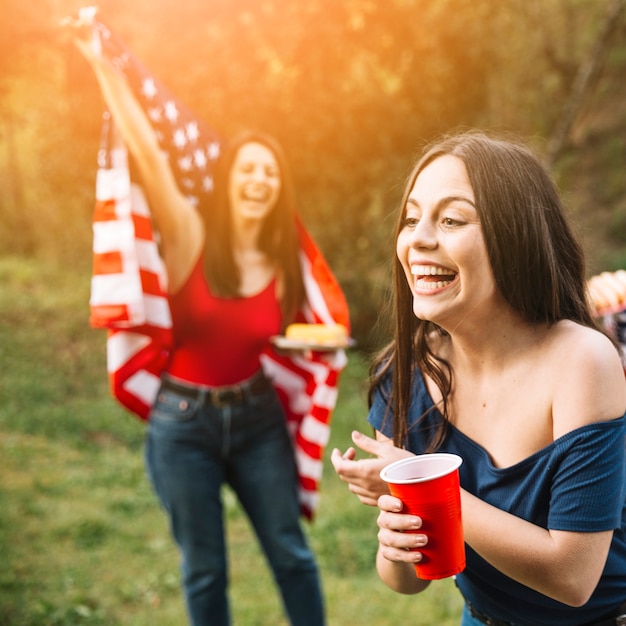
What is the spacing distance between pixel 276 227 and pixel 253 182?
0.86 feet

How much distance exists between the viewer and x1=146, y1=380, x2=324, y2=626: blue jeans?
3.05 metres

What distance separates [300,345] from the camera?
3256 mm

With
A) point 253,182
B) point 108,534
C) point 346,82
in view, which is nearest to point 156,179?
point 253,182

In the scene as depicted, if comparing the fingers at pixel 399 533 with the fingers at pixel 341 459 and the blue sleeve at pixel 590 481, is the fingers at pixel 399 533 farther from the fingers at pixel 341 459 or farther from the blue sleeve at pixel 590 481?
the blue sleeve at pixel 590 481

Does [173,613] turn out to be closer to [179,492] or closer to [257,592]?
[257,592]

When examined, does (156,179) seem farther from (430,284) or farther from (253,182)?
(430,284)

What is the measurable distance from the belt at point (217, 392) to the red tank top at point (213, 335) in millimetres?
30

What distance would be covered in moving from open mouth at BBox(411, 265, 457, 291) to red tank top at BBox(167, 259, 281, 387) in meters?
1.70

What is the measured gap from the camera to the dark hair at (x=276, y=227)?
337cm

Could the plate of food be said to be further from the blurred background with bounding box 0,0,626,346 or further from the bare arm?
the blurred background with bounding box 0,0,626,346

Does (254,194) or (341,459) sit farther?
(254,194)

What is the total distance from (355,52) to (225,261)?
6.35 meters

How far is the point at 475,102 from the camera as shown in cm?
964

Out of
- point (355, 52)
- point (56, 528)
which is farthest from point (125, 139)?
point (355, 52)
